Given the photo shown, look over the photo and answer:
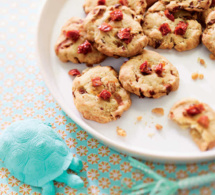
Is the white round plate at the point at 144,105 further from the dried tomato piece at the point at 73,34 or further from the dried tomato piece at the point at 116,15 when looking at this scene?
the dried tomato piece at the point at 116,15

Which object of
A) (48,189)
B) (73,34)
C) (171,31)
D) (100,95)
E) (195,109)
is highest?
(73,34)

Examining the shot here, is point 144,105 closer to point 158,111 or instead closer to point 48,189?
point 158,111

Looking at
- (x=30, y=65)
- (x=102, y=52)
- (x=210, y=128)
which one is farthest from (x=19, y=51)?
(x=210, y=128)

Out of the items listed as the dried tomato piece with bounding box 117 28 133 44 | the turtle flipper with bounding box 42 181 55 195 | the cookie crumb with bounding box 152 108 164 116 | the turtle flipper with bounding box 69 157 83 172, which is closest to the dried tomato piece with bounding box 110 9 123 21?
the dried tomato piece with bounding box 117 28 133 44

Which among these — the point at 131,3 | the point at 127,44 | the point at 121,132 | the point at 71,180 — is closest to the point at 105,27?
the point at 127,44

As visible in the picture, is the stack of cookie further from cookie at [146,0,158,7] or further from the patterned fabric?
the patterned fabric

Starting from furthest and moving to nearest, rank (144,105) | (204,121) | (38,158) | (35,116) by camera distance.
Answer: (35,116), (144,105), (38,158), (204,121)

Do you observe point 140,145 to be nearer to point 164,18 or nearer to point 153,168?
point 153,168
